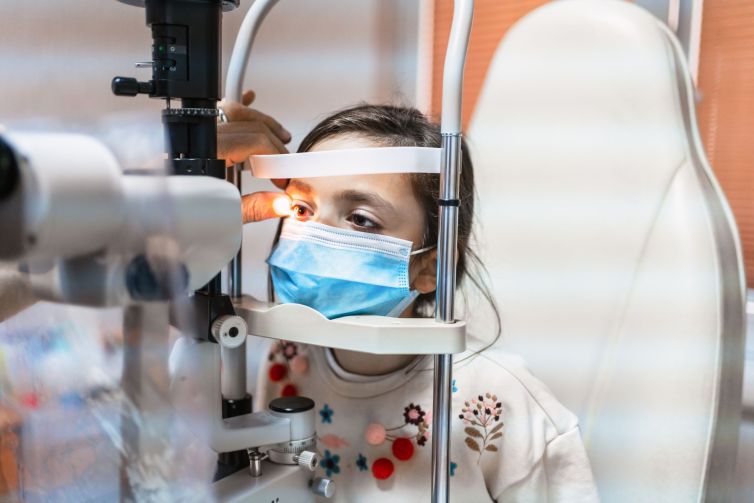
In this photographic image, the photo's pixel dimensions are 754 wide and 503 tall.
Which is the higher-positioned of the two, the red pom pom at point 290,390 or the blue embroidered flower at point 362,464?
the red pom pom at point 290,390

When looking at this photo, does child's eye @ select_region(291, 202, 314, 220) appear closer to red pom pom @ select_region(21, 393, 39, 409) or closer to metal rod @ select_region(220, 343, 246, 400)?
metal rod @ select_region(220, 343, 246, 400)

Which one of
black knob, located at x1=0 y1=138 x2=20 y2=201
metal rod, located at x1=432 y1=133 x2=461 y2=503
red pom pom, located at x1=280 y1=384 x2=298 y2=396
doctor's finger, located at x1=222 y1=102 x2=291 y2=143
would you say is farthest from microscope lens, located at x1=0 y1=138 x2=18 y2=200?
red pom pom, located at x1=280 y1=384 x2=298 y2=396

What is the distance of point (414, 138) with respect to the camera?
3.47 feet

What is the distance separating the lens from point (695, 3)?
53.9 inches

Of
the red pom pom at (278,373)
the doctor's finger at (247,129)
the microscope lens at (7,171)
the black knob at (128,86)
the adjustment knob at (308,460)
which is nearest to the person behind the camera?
the microscope lens at (7,171)

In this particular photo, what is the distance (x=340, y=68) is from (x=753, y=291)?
1.06 metres

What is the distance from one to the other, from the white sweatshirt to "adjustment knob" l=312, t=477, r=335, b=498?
0.12m

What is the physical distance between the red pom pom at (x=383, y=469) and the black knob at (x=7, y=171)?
756 mm

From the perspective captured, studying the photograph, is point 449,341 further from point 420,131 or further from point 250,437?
point 420,131

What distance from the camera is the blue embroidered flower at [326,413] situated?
1107mm

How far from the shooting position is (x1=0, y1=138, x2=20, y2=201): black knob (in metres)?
0.37

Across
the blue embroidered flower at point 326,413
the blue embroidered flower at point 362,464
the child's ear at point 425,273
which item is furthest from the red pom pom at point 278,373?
the child's ear at point 425,273

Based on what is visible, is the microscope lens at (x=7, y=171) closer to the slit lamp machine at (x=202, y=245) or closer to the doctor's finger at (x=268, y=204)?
the slit lamp machine at (x=202, y=245)

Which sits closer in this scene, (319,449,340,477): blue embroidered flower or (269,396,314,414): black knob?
(269,396,314,414): black knob
